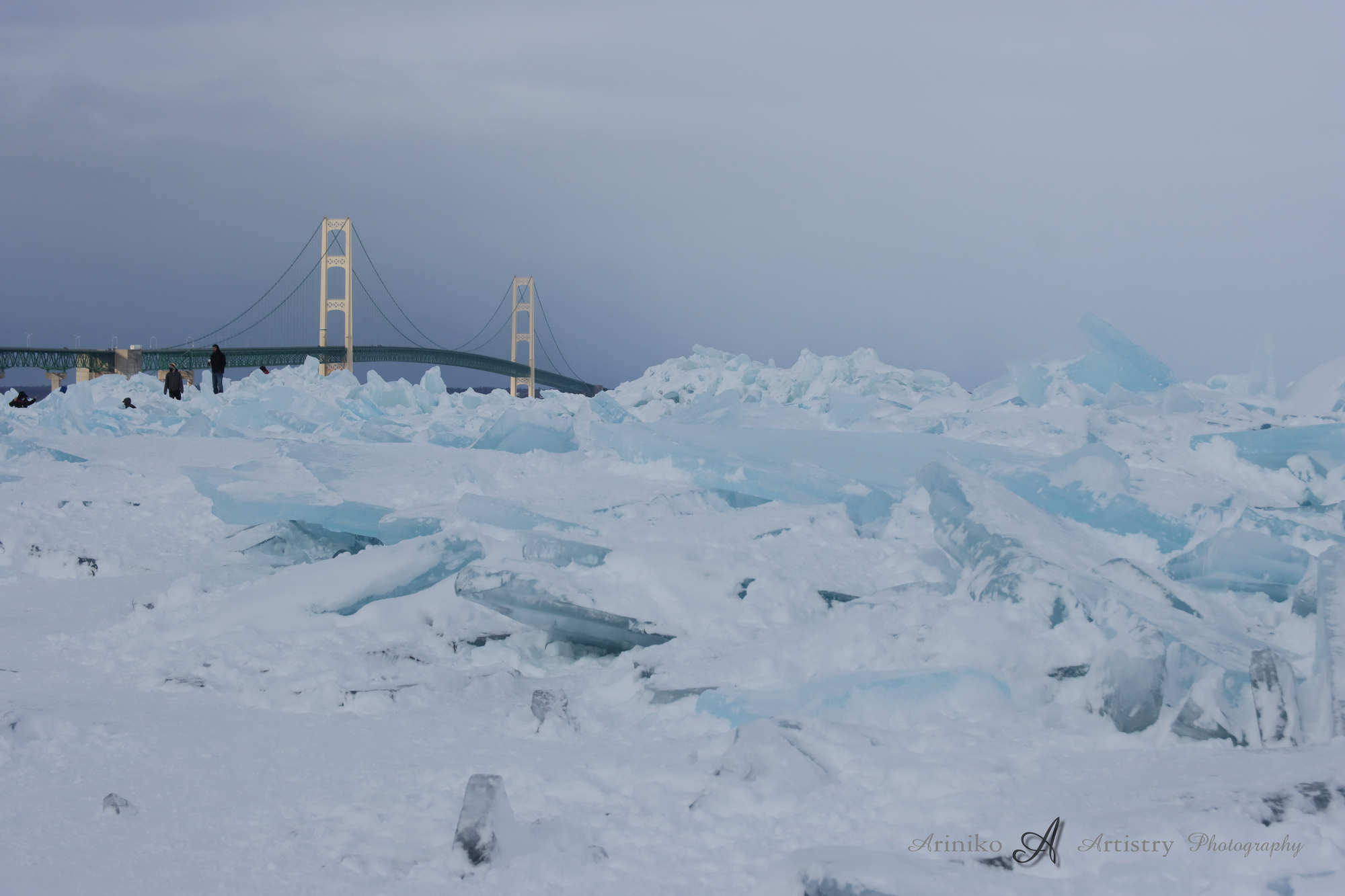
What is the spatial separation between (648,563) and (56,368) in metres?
22.9

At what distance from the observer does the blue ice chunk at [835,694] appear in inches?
57.1

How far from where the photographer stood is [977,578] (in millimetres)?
1938

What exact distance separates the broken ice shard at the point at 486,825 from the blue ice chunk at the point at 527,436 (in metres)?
3.32

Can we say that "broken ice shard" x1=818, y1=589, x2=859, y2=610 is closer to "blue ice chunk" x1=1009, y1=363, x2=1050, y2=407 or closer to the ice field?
the ice field

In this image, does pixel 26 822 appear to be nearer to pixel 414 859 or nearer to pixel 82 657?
A: pixel 414 859

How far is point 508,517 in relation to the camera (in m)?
2.66

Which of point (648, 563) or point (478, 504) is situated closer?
point (648, 563)

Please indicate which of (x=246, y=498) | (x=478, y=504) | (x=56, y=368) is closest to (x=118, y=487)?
(x=246, y=498)

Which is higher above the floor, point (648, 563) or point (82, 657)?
point (648, 563)

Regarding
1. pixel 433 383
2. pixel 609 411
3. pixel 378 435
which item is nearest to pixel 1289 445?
pixel 609 411

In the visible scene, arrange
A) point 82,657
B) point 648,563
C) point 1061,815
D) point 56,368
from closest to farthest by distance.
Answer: point 1061,815, point 82,657, point 648,563, point 56,368

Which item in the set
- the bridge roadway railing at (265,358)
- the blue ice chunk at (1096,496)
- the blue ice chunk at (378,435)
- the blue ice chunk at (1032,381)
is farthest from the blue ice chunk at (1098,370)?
the bridge roadway railing at (265,358)

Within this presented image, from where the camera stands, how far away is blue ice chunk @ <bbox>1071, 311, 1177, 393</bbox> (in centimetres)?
559

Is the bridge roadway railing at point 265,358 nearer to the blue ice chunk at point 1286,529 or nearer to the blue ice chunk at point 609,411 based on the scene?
the blue ice chunk at point 609,411
